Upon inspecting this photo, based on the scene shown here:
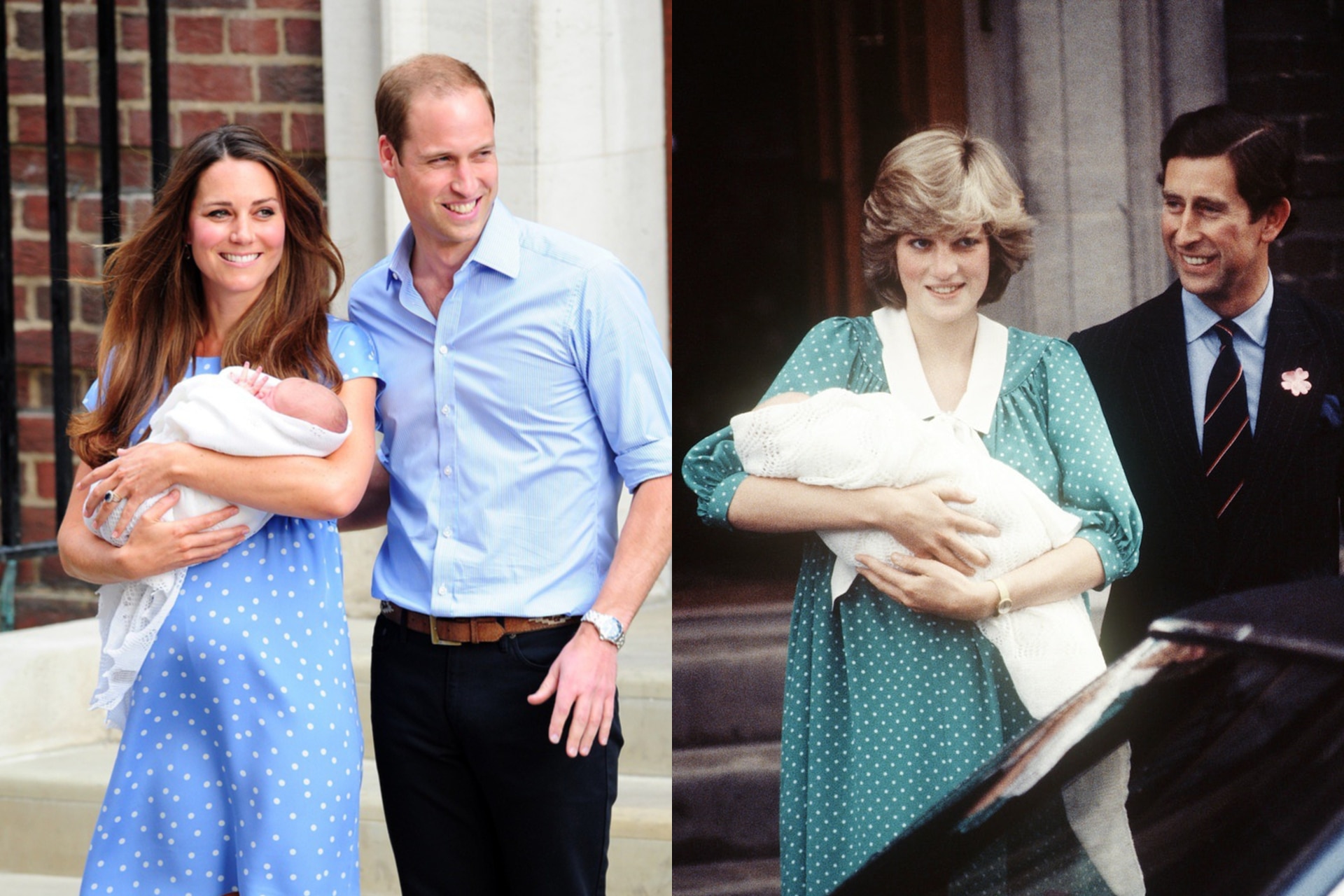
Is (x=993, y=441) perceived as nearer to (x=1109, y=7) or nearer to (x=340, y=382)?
(x=1109, y=7)

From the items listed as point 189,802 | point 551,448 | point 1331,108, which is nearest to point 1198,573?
point 1331,108

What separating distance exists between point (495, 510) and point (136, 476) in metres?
0.51

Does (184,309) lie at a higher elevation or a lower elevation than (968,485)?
higher

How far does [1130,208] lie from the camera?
1.79 metres

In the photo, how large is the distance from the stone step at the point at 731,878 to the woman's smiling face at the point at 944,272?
818 millimetres

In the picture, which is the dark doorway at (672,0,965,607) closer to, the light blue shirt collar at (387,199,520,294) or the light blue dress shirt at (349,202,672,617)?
the light blue dress shirt at (349,202,672,617)

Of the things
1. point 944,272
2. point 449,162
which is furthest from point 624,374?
point 944,272

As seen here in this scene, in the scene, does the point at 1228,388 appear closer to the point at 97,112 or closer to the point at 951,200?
the point at 951,200

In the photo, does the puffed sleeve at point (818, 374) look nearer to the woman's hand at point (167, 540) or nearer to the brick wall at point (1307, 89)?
the brick wall at point (1307, 89)

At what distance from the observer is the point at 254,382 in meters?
1.91

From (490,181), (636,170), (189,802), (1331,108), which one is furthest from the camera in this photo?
(636,170)

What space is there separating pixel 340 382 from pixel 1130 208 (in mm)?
1131

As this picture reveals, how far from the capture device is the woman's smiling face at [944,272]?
1.83 metres

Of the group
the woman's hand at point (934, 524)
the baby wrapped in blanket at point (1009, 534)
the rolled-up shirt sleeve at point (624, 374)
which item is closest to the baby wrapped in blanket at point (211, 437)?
the rolled-up shirt sleeve at point (624, 374)
